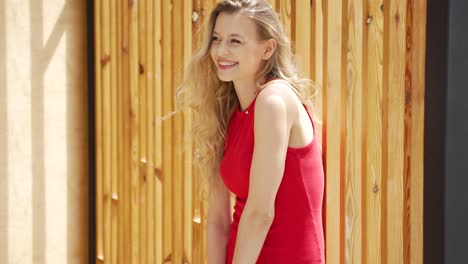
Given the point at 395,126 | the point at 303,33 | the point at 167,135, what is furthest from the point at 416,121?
the point at 167,135

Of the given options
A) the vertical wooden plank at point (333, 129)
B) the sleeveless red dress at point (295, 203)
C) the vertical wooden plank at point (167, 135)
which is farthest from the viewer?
the vertical wooden plank at point (167, 135)

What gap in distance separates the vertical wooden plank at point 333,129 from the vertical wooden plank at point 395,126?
188mm

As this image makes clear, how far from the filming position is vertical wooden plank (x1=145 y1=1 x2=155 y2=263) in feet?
9.40

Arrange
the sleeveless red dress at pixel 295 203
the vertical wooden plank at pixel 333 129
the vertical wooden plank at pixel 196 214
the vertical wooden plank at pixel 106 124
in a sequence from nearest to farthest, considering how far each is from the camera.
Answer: the sleeveless red dress at pixel 295 203, the vertical wooden plank at pixel 333 129, the vertical wooden plank at pixel 196 214, the vertical wooden plank at pixel 106 124

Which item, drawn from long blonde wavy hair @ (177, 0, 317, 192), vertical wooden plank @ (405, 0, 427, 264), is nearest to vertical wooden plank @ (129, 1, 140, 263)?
long blonde wavy hair @ (177, 0, 317, 192)

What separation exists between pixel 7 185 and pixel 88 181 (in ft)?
1.37

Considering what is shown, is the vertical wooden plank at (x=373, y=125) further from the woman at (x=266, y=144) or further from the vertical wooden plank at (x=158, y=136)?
the vertical wooden plank at (x=158, y=136)

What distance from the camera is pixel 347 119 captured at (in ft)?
6.37

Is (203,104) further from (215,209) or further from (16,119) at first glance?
(16,119)

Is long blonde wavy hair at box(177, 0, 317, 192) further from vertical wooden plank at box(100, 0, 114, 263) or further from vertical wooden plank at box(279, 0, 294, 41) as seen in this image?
vertical wooden plank at box(100, 0, 114, 263)

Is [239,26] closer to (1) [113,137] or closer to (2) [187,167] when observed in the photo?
(2) [187,167]

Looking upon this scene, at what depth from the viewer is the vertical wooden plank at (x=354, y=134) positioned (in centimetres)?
191

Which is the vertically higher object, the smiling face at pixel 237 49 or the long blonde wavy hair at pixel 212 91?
the smiling face at pixel 237 49

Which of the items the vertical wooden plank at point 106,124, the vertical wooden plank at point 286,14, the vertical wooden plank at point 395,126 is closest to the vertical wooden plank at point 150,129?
the vertical wooden plank at point 106,124
